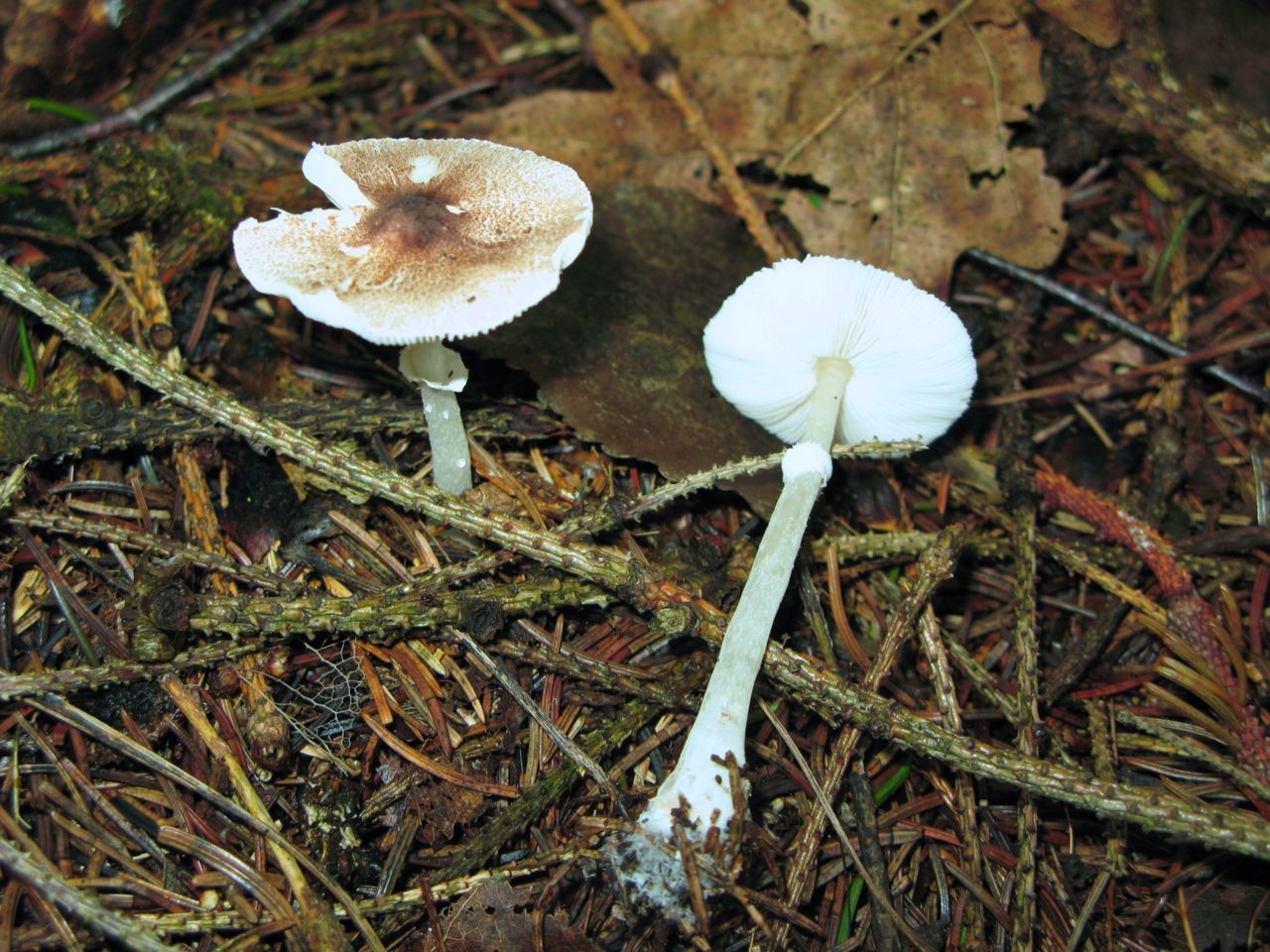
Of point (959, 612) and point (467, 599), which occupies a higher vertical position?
point (467, 599)

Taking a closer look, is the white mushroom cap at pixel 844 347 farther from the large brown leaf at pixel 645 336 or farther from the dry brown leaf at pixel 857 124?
the dry brown leaf at pixel 857 124

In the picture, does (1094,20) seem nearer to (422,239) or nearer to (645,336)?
(645,336)

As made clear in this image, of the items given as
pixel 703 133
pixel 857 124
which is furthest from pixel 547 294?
pixel 857 124

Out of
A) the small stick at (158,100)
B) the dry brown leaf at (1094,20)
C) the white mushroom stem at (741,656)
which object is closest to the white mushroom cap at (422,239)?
the white mushroom stem at (741,656)

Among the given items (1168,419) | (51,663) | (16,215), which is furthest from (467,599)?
(1168,419)

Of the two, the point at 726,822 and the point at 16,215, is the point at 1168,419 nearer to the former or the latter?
the point at 726,822

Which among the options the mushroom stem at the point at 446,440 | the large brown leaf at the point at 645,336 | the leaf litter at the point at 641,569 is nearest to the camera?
the leaf litter at the point at 641,569

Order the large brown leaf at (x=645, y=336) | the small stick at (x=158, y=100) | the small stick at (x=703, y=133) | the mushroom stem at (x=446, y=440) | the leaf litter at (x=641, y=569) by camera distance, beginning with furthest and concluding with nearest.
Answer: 1. the small stick at (x=703, y=133)
2. the small stick at (x=158, y=100)
3. the large brown leaf at (x=645, y=336)
4. the mushroom stem at (x=446, y=440)
5. the leaf litter at (x=641, y=569)

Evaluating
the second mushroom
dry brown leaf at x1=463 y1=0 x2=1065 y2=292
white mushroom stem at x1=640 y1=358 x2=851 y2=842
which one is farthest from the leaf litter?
the second mushroom
